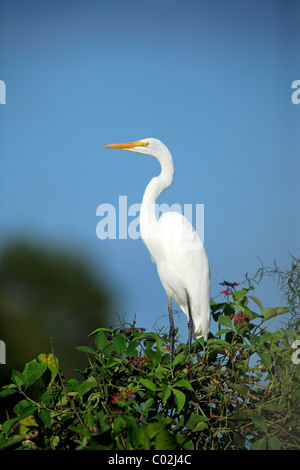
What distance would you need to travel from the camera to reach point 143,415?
1.15 meters

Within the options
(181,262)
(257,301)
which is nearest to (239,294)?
(257,301)

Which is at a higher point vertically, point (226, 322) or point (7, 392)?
point (226, 322)

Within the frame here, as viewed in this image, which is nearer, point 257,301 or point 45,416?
point 45,416

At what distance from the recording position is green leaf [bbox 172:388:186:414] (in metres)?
1.08

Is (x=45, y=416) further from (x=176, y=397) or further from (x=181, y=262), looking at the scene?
(x=181, y=262)

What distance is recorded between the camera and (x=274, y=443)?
1.08 meters

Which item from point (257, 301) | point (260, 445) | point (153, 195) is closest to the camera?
point (260, 445)

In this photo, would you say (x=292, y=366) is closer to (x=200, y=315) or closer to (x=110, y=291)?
(x=200, y=315)

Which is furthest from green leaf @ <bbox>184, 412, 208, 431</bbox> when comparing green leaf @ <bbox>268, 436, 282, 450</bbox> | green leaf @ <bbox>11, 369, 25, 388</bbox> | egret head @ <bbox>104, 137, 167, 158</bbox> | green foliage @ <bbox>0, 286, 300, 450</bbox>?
egret head @ <bbox>104, 137, 167, 158</bbox>

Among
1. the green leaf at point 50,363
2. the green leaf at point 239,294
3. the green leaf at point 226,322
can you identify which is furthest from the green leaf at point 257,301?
the green leaf at point 50,363

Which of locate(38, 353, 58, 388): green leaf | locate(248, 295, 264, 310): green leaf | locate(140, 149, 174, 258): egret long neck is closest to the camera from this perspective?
locate(38, 353, 58, 388): green leaf

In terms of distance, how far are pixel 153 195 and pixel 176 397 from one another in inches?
29.9

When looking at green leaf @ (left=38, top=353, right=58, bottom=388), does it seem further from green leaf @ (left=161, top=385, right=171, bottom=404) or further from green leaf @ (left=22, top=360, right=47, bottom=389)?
green leaf @ (left=161, top=385, right=171, bottom=404)

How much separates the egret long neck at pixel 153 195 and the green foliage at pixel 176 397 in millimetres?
503
